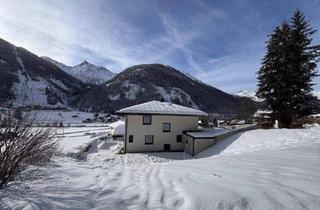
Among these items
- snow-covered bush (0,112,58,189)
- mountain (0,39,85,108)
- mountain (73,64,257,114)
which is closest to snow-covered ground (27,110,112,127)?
snow-covered bush (0,112,58,189)

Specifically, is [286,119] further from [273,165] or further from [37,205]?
[37,205]

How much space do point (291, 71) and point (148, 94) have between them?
347 feet

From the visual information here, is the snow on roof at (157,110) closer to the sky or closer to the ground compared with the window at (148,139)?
closer to the sky

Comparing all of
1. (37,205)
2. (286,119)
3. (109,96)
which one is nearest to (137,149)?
(286,119)

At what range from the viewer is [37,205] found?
9.76 feet

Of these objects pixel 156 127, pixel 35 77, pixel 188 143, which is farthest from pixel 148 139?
pixel 35 77

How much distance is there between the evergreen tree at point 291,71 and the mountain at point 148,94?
9603cm

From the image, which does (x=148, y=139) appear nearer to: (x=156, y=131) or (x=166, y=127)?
(x=156, y=131)

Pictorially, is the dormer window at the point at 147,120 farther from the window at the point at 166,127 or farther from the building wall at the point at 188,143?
the building wall at the point at 188,143

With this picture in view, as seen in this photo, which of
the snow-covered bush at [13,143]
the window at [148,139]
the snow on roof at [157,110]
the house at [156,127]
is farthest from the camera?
the window at [148,139]

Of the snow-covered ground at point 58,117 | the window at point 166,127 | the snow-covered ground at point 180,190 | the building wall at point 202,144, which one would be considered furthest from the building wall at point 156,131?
the snow-covered ground at point 180,190

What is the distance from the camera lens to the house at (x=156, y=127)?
1970 cm

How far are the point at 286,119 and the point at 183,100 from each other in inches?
4122

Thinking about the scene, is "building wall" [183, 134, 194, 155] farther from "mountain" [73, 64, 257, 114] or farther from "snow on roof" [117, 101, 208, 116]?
"mountain" [73, 64, 257, 114]
